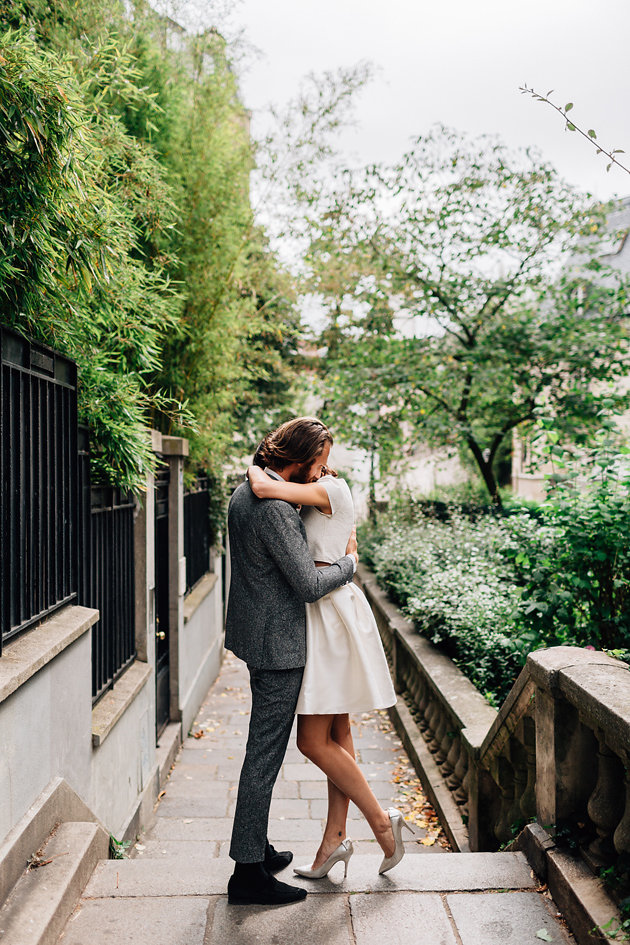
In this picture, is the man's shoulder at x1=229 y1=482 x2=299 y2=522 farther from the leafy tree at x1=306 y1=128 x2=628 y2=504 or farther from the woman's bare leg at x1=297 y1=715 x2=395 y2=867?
the leafy tree at x1=306 y1=128 x2=628 y2=504

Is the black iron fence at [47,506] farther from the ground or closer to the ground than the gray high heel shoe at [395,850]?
farther from the ground

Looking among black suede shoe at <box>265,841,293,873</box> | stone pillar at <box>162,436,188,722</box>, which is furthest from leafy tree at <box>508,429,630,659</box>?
stone pillar at <box>162,436,188,722</box>

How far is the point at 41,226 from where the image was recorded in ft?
9.11

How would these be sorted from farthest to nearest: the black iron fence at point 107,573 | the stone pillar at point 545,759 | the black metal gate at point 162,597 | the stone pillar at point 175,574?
the stone pillar at point 175,574 < the black metal gate at point 162,597 < the black iron fence at point 107,573 < the stone pillar at point 545,759

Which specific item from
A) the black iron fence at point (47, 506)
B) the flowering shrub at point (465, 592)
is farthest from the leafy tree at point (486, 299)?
the black iron fence at point (47, 506)

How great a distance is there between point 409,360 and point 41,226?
30.1ft

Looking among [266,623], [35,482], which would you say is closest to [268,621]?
[266,623]

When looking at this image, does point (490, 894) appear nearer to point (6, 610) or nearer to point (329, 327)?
point (6, 610)

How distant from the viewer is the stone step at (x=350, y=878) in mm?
2844

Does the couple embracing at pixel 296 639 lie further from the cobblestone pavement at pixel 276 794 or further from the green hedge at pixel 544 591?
the green hedge at pixel 544 591

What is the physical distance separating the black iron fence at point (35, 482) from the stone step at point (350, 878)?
1052 mm

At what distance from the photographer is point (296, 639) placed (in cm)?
285

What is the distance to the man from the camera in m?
2.77

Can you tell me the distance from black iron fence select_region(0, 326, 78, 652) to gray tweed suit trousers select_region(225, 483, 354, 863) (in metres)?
0.80
